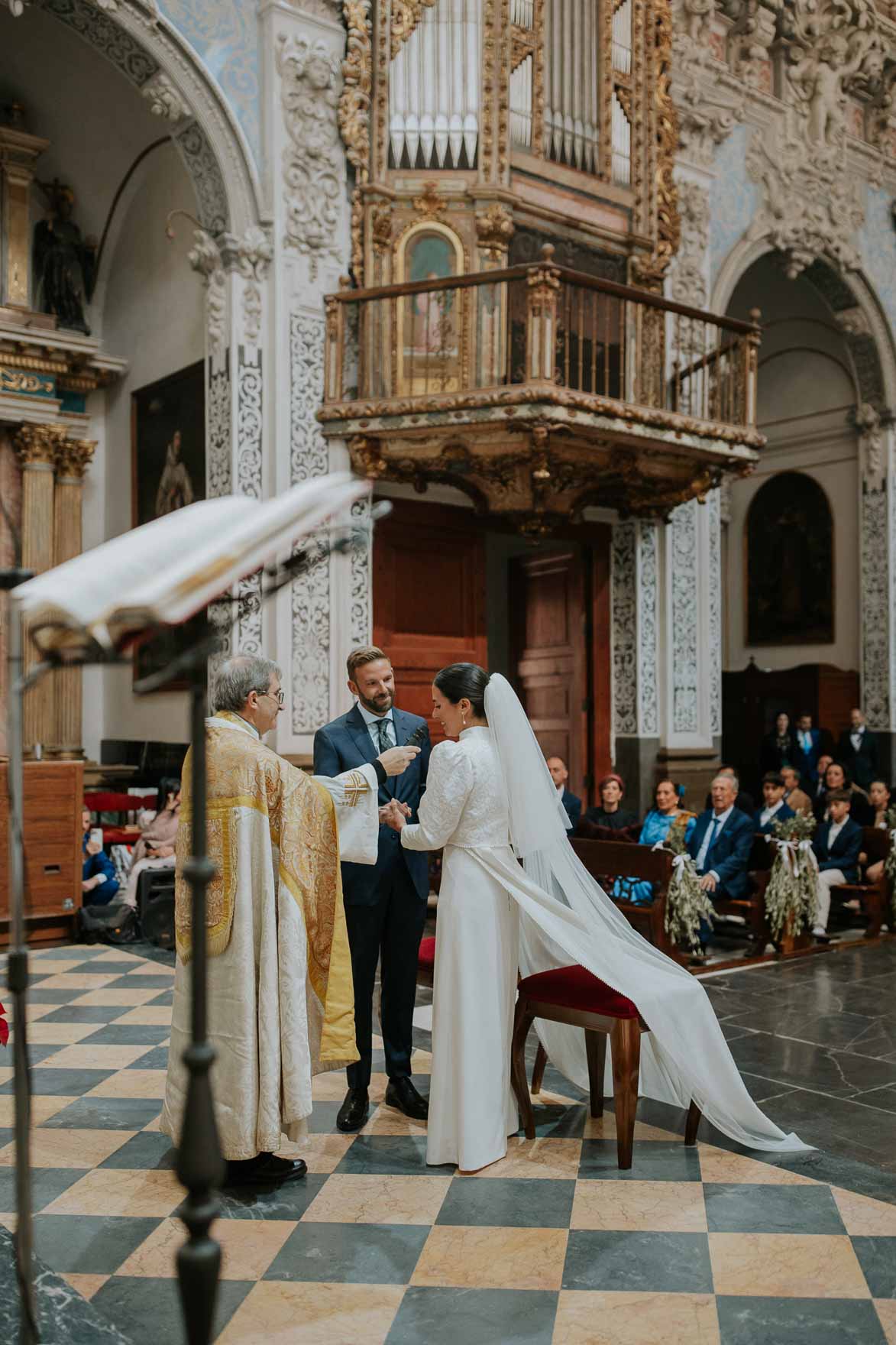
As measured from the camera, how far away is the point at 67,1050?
5281 mm

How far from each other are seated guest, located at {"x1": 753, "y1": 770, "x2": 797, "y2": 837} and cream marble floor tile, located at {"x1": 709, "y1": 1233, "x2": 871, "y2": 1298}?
17.7 ft

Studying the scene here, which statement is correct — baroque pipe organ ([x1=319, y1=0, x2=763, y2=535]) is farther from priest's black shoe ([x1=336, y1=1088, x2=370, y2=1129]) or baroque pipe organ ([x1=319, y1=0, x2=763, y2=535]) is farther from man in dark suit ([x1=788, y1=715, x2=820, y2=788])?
priest's black shoe ([x1=336, y1=1088, x2=370, y2=1129])

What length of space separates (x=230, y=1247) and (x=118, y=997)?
3147 millimetres

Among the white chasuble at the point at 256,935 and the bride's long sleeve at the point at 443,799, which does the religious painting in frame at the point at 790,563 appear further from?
the white chasuble at the point at 256,935

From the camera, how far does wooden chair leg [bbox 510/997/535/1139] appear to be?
413cm

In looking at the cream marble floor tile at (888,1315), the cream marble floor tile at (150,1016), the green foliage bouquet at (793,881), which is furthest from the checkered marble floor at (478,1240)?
the green foliage bouquet at (793,881)

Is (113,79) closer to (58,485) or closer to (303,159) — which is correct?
(303,159)

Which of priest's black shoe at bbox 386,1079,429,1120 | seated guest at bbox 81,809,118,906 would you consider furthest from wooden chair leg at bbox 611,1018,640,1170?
seated guest at bbox 81,809,118,906

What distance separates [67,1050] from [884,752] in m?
10.8

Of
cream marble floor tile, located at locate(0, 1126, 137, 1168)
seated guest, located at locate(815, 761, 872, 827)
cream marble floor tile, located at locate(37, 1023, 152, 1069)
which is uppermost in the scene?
seated guest, located at locate(815, 761, 872, 827)

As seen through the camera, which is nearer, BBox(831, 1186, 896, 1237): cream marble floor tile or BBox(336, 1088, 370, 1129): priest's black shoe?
BBox(831, 1186, 896, 1237): cream marble floor tile

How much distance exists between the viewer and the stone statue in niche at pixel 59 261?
33.4 ft

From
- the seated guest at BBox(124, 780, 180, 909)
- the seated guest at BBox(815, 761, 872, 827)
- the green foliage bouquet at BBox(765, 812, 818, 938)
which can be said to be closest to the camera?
the green foliage bouquet at BBox(765, 812, 818, 938)

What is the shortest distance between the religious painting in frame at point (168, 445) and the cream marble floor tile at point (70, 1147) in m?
4.85
